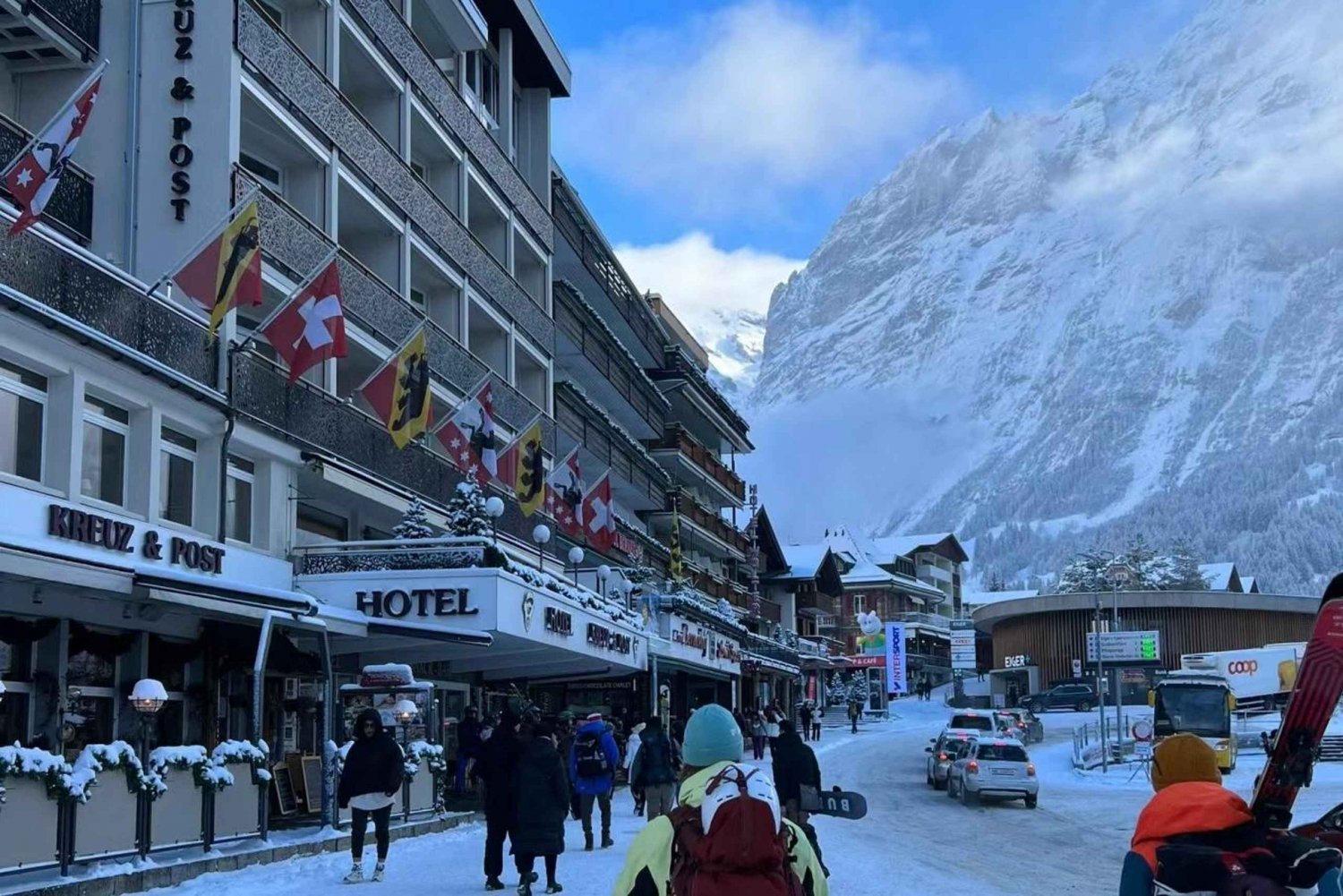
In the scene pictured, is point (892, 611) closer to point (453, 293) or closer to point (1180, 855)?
point (453, 293)

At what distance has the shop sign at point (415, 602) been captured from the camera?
2589 centimetres

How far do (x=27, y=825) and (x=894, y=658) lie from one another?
78.5 metres

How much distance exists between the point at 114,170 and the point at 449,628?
8.54 metres

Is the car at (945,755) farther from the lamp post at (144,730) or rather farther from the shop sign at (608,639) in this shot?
the lamp post at (144,730)

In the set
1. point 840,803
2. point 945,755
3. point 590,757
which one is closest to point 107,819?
point 590,757

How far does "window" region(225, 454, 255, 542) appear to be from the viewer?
24.2 meters

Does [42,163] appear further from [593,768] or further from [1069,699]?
[1069,699]

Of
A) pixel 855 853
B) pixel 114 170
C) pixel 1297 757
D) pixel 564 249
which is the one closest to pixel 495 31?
pixel 564 249

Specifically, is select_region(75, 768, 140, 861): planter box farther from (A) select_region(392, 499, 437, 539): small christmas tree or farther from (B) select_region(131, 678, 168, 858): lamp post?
(A) select_region(392, 499, 437, 539): small christmas tree

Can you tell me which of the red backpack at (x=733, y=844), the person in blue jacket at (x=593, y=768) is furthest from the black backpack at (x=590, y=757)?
the red backpack at (x=733, y=844)

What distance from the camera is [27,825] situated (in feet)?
44.5

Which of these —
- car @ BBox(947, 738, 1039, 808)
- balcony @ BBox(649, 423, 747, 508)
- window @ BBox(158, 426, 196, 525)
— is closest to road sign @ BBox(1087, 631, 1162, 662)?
balcony @ BBox(649, 423, 747, 508)

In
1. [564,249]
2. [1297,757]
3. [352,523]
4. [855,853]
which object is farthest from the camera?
[564,249]

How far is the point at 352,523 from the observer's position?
3047cm
